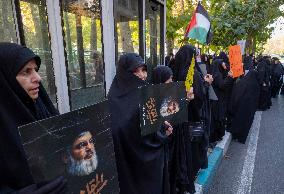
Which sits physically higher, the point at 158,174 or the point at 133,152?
the point at 133,152

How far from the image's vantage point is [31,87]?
1493 mm

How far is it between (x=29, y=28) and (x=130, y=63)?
0.89 meters

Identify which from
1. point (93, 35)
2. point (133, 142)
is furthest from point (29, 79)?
point (93, 35)

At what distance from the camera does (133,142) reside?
90.4 inches

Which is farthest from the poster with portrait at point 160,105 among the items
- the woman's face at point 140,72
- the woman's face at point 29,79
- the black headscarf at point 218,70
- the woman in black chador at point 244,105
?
the woman in black chador at point 244,105

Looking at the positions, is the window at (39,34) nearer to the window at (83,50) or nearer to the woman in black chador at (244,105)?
the window at (83,50)

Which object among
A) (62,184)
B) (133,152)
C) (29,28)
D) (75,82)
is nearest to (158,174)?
(133,152)

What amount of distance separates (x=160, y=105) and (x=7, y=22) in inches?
54.4

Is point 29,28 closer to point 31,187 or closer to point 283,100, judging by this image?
point 31,187

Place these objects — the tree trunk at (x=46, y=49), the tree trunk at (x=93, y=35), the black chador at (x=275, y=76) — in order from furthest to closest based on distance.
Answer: the black chador at (x=275, y=76) < the tree trunk at (x=93, y=35) < the tree trunk at (x=46, y=49)

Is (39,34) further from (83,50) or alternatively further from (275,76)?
(275,76)

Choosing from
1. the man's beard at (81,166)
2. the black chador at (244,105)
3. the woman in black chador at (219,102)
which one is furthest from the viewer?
the black chador at (244,105)

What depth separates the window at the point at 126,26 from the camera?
3449 mm

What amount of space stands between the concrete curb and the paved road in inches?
3.7
